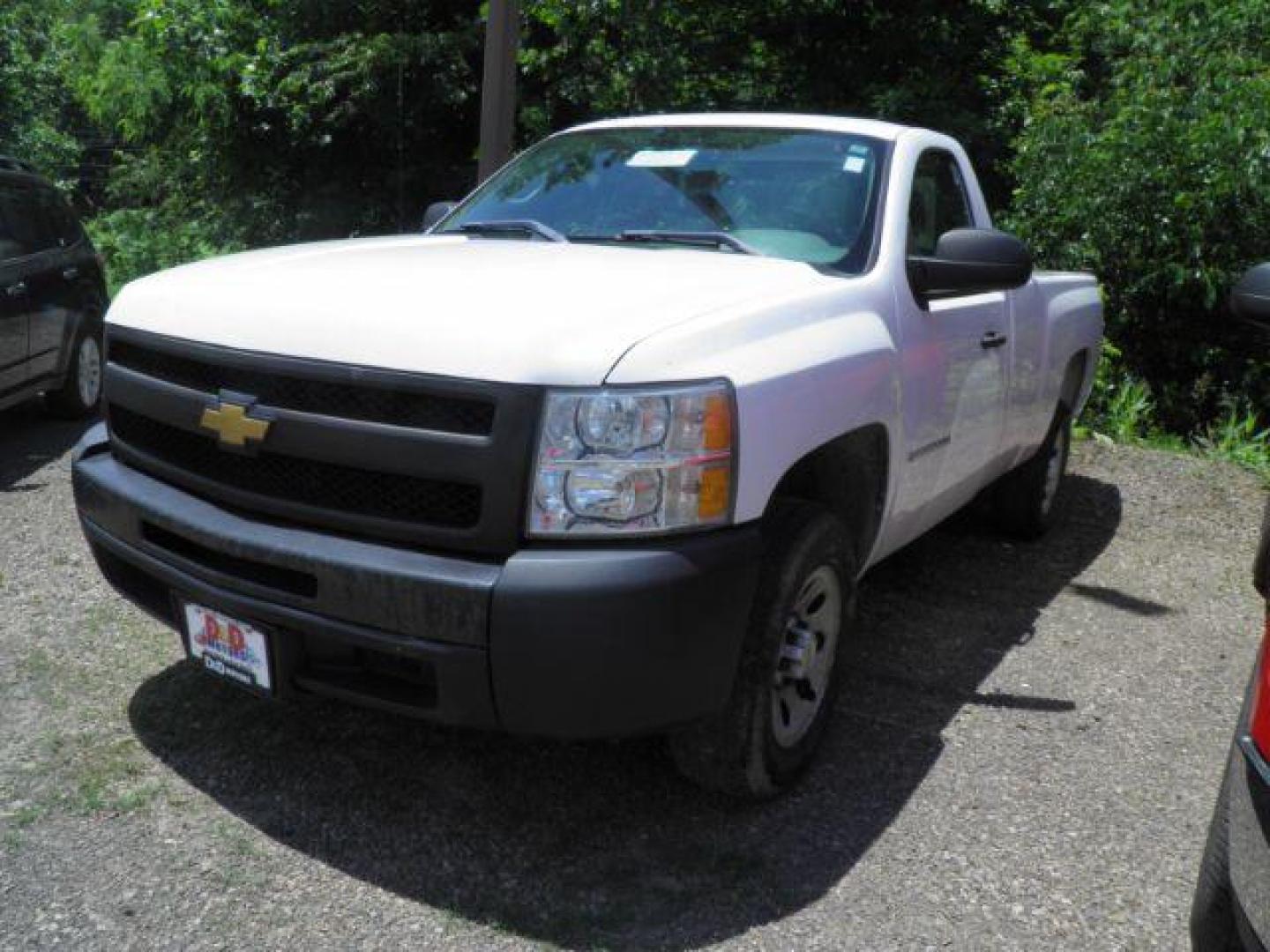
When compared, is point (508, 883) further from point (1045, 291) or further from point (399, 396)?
point (1045, 291)

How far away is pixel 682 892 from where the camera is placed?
3010mm

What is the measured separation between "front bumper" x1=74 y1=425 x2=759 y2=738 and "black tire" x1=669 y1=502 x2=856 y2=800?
18 centimetres

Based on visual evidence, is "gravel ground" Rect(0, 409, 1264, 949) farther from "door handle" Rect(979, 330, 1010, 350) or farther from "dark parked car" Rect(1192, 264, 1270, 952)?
"door handle" Rect(979, 330, 1010, 350)

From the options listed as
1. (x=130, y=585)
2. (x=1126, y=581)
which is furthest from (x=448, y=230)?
(x=1126, y=581)

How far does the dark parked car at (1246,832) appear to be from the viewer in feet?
6.92

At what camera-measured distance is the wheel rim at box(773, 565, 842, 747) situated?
3299 mm

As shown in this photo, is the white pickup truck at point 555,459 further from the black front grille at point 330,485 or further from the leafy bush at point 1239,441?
the leafy bush at point 1239,441

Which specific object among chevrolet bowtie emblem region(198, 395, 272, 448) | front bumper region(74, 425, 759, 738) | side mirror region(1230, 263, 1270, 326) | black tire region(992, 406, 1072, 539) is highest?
side mirror region(1230, 263, 1270, 326)

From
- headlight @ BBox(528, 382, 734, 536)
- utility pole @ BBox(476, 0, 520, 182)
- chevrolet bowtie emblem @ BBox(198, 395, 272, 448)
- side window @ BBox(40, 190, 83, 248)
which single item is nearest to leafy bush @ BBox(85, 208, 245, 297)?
side window @ BBox(40, 190, 83, 248)

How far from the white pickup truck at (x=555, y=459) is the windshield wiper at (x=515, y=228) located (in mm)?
99

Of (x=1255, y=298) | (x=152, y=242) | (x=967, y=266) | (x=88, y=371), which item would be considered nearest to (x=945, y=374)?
(x=967, y=266)

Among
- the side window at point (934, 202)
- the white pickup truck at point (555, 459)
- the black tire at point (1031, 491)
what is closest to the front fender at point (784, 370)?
the white pickup truck at point (555, 459)

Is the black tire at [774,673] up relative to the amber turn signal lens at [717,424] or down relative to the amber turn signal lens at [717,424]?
down

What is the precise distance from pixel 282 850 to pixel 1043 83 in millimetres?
9988
